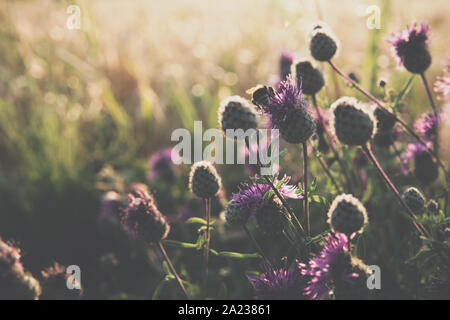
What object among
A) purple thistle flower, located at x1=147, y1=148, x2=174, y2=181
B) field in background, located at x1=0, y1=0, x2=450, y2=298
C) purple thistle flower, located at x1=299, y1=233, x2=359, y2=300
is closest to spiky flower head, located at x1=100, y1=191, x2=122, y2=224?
field in background, located at x1=0, y1=0, x2=450, y2=298

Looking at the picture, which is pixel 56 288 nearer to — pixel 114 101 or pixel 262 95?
pixel 262 95

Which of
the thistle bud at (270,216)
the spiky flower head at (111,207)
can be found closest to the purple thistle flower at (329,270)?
the thistle bud at (270,216)

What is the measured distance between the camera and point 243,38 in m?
4.87

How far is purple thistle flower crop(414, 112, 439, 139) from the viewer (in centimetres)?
165

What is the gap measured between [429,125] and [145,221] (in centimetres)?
114

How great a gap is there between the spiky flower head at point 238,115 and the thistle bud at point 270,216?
29 cm

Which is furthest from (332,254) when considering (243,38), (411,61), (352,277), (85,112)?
(243,38)

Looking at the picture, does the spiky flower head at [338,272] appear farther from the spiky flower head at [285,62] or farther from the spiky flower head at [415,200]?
the spiky flower head at [285,62]

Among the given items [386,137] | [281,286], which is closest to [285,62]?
[386,137]

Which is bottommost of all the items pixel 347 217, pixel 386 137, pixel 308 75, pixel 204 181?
pixel 347 217

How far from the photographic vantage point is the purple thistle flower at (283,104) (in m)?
1.26

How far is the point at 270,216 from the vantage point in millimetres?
1411

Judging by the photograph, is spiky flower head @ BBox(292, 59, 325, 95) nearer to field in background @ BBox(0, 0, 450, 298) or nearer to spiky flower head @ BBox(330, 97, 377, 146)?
field in background @ BBox(0, 0, 450, 298)
